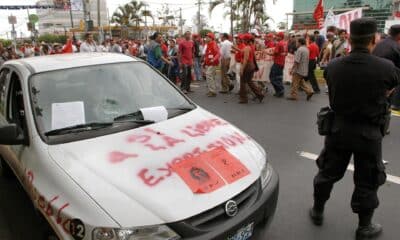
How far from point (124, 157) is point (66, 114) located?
0.76 metres

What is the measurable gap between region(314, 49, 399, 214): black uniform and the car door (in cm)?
250

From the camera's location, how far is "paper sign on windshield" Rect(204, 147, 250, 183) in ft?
8.44

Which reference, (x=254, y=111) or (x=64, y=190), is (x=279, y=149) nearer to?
(x=254, y=111)

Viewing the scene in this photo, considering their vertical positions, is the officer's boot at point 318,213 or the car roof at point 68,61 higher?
the car roof at point 68,61

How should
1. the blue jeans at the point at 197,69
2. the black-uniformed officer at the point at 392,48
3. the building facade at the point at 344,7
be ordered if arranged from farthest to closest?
the building facade at the point at 344,7, the blue jeans at the point at 197,69, the black-uniformed officer at the point at 392,48

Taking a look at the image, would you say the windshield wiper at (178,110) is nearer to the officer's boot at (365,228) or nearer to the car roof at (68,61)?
the car roof at (68,61)

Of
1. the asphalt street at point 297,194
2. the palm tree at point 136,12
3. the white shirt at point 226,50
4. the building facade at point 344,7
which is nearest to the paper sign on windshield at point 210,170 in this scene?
the asphalt street at point 297,194

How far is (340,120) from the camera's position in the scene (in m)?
3.09

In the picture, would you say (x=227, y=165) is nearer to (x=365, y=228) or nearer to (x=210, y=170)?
(x=210, y=170)

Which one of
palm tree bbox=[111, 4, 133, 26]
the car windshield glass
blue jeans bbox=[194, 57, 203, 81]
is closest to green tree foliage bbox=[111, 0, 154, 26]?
palm tree bbox=[111, 4, 133, 26]

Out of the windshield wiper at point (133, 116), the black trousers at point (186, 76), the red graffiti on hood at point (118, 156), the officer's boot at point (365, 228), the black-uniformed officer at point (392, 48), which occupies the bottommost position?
the officer's boot at point (365, 228)

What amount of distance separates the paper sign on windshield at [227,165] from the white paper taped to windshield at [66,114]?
1.11m

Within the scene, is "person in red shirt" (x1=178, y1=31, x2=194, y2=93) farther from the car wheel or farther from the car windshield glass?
the car wheel

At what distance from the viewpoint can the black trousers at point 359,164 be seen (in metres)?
2.99
